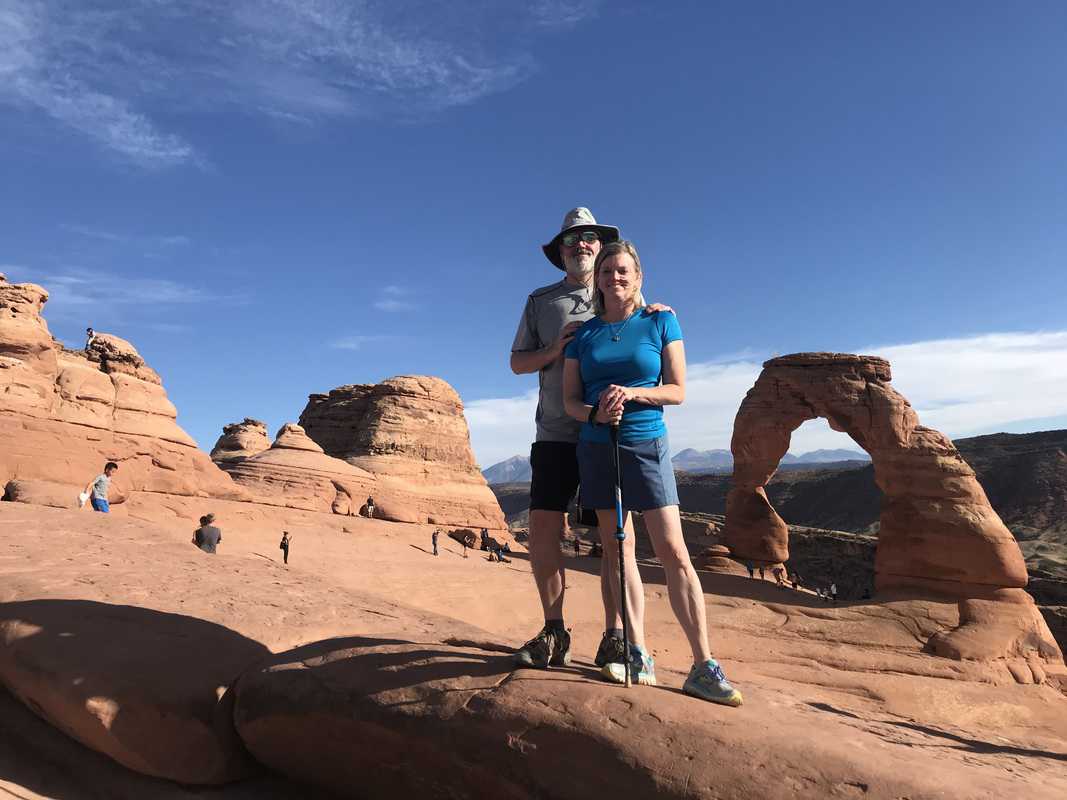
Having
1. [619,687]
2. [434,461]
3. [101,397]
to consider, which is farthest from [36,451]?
[434,461]

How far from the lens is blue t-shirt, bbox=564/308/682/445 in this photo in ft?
8.52

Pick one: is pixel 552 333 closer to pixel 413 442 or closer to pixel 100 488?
pixel 100 488

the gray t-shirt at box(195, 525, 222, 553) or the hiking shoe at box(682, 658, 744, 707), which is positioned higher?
the gray t-shirt at box(195, 525, 222, 553)

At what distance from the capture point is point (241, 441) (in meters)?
28.7

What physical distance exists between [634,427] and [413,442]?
92.6ft

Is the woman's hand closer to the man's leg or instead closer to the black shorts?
the black shorts

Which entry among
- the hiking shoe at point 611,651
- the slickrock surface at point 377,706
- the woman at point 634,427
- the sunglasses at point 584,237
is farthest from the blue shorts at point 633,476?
the sunglasses at point 584,237

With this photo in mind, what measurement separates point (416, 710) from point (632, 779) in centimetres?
86

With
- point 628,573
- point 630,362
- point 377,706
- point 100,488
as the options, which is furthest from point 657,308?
point 100,488

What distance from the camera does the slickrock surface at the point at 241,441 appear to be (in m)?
28.0

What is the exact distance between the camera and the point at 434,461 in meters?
30.1

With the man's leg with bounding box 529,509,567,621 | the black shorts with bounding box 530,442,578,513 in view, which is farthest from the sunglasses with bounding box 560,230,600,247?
the man's leg with bounding box 529,509,567,621

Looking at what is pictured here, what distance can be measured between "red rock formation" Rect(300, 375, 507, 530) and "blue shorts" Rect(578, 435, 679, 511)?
2332 cm

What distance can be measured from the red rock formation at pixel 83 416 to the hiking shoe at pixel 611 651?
1344 cm
